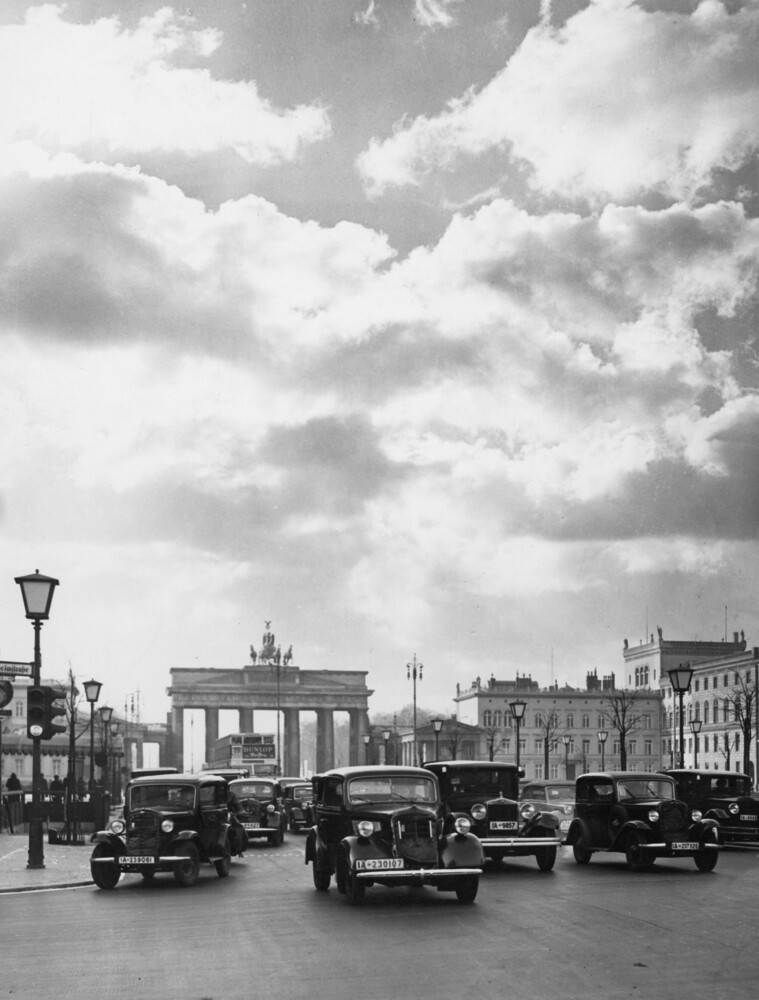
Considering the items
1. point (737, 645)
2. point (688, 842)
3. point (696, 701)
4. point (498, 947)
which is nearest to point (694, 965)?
point (498, 947)

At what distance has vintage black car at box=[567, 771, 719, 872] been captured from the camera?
23750mm

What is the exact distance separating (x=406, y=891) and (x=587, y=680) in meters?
146

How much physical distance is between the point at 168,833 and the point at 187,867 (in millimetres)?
774

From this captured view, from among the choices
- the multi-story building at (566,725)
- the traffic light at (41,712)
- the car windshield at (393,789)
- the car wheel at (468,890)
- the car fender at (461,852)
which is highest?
the traffic light at (41,712)

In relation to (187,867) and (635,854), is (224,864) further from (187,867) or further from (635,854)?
(635,854)

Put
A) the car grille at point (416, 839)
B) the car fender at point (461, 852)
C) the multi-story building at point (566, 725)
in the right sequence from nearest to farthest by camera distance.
→ 1. the car fender at point (461, 852)
2. the car grille at point (416, 839)
3. the multi-story building at point (566, 725)

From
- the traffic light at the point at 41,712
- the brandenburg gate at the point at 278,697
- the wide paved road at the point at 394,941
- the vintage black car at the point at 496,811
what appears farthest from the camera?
the brandenburg gate at the point at 278,697

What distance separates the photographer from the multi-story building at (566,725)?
152625 mm

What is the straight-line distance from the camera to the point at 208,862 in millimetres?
26094

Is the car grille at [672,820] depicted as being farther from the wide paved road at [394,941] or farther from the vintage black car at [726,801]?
the vintage black car at [726,801]

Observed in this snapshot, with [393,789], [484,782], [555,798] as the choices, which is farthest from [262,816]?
[393,789]

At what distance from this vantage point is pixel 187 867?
23688mm

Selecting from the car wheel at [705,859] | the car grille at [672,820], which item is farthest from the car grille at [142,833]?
the car wheel at [705,859]

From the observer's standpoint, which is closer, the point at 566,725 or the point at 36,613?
the point at 36,613
